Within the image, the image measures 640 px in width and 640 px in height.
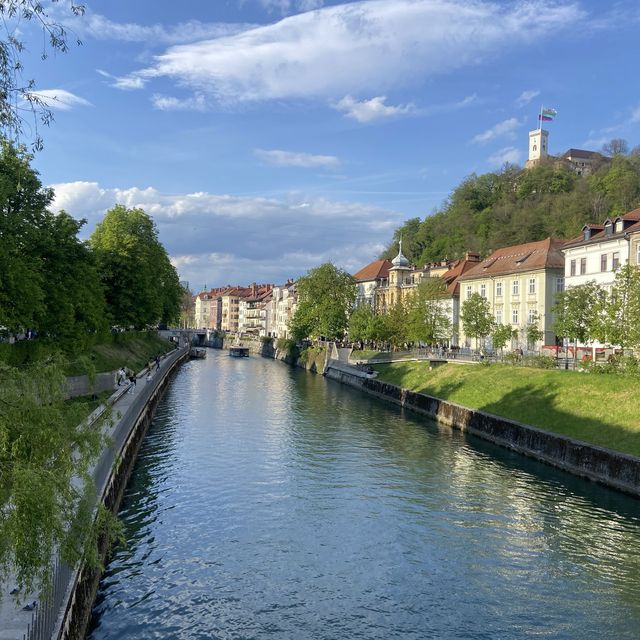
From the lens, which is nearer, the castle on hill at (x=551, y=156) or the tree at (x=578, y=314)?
the tree at (x=578, y=314)

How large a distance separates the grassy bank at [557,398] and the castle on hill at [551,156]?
385 ft

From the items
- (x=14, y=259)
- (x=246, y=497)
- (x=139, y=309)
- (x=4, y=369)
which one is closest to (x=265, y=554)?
(x=246, y=497)

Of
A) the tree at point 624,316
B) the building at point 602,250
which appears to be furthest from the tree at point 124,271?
the building at point 602,250

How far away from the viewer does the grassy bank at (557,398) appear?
101ft

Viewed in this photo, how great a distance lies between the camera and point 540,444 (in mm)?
33188

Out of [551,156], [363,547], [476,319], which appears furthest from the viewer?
[551,156]

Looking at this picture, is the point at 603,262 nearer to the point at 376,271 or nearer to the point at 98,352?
the point at 98,352

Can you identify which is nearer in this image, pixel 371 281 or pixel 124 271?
pixel 124 271

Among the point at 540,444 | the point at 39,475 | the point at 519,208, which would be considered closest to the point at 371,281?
the point at 519,208

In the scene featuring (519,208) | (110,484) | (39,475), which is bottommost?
(110,484)

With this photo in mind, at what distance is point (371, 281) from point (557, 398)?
79.7m

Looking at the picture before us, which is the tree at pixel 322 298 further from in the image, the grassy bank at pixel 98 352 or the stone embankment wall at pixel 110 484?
the stone embankment wall at pixel 110 484

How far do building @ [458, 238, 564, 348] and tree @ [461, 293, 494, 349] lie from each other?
12.6 ft

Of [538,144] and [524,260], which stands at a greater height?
[538,144]
